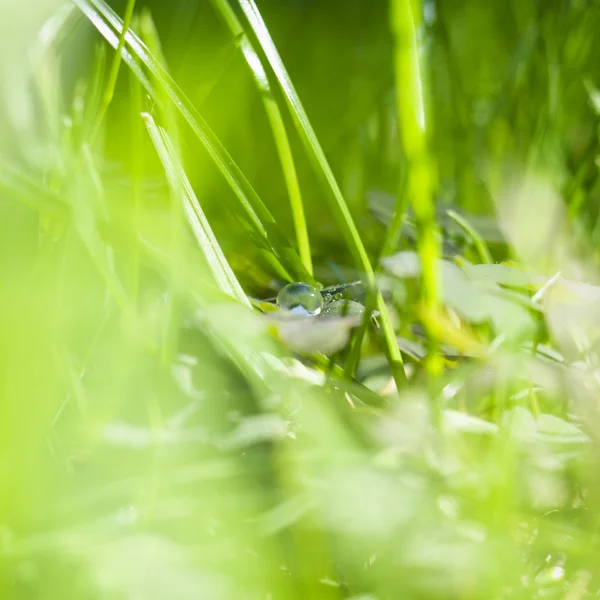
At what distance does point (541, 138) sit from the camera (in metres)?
0.50

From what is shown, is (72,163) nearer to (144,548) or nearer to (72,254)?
(72,254)

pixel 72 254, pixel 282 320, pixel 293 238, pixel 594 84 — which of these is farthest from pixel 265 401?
pixel 594 84

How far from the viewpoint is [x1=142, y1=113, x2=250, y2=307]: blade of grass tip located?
1.15ft

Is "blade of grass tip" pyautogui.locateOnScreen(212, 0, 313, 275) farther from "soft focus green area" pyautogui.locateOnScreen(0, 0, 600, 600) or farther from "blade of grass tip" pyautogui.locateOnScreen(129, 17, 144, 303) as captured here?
"blade of grass tip" pyautogui.locateOnScreen(129, 17, 144, 303)

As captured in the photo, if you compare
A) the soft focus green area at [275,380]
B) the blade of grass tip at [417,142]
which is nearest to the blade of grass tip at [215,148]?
the soft focus green area at [275,380]

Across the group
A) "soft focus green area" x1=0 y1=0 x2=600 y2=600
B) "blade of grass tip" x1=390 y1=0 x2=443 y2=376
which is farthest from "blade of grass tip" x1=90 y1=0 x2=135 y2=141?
"blade of grass tip" x1=390 y1=0 x2=443 y2=376

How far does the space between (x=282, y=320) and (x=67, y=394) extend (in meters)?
0.15

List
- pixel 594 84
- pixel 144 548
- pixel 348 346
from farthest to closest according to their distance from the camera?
1. pixel 594 84
2. pixel 348 346
3. pixel 144 548

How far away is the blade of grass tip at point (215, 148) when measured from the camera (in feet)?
1.25

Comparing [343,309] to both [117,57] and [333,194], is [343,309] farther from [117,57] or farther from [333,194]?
[117,57]

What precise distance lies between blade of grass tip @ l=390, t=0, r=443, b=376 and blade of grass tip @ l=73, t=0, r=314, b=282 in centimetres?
11

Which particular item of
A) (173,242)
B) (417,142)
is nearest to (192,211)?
(173,242)

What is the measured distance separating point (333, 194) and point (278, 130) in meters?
0.08

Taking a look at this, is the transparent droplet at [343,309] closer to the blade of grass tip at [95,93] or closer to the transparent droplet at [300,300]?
the transparent droplet at [300,300]
